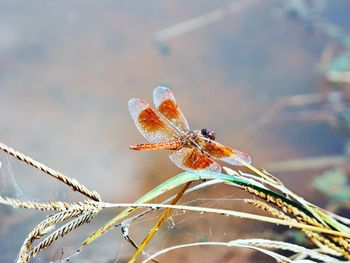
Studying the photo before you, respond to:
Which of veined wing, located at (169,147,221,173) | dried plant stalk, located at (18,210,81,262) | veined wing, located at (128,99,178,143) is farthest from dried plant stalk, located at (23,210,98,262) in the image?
veined wing, located at (128,99,178,143)

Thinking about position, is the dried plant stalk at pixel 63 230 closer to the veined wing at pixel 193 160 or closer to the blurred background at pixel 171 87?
the veined wing at pixel 193 160

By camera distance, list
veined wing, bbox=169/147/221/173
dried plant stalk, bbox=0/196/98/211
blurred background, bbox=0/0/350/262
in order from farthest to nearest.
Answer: blurred background, bbox=0/0/350/262 < veined wing, bbox=169/147/221/173 < dried plant stalk, bbox=0/196/98/211

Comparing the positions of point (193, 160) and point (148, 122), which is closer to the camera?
point (193, 160)

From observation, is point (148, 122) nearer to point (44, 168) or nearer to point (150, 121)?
point (150, 121)

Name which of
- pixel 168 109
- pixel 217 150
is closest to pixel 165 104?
pixel 168 109

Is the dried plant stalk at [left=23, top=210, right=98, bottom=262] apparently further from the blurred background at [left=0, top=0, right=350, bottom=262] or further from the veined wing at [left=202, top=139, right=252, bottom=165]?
the blurred background at [left=0, top=0, right=350, bottom=262]

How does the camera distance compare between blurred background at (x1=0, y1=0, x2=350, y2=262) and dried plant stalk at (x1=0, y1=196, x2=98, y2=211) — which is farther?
blurred background at (x1=0, y1=0, x2=350, y2=262)

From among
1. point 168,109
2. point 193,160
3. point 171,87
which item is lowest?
point 193,160

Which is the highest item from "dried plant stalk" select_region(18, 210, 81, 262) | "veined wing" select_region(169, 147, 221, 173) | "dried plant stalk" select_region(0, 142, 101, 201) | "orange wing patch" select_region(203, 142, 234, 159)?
"orange wing patch" select_region(203, 142, 234, 159)
